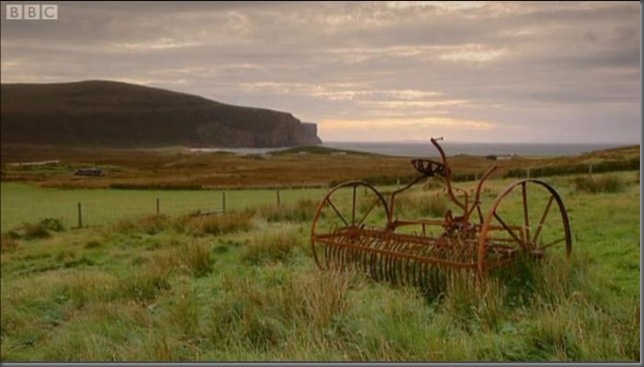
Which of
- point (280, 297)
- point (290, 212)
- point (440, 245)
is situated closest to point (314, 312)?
point (280, 297)

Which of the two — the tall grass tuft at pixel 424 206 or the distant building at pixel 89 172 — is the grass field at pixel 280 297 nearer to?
the tall grass tuft at pixel 424 206

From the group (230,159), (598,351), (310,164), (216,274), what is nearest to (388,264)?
(216,274)

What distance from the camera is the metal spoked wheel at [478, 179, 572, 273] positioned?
5.82m

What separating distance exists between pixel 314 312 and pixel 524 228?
2859mm

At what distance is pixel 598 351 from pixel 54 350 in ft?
14.9

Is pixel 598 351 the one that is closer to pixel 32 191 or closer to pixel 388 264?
pixel 388 264

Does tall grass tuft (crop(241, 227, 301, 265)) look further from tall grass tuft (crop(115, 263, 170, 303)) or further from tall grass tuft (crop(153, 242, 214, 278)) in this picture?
tall grass tuft (crop(115, 263, 170, 303))

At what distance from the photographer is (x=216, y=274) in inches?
332

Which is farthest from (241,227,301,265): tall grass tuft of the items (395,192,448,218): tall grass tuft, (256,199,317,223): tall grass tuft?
(256,199,317,223): tall grass tuft

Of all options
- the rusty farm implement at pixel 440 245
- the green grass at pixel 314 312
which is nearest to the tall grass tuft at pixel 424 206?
the green grass at pixel 314 312

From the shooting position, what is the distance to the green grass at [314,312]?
4090 millimetres

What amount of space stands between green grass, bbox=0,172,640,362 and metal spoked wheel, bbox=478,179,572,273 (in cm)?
20

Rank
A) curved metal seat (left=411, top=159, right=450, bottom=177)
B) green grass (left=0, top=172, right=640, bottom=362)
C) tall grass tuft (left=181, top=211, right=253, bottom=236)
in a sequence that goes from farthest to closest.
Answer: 1. tall grass tuft (left=181, top=211, right=253, bottom=236)
2. curved metal seat (left=411, top=159, right=450, bottom=177)
3. green grass (left=0, top=172, right=640, bottom=362)

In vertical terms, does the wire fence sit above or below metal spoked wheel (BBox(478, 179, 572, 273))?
below
